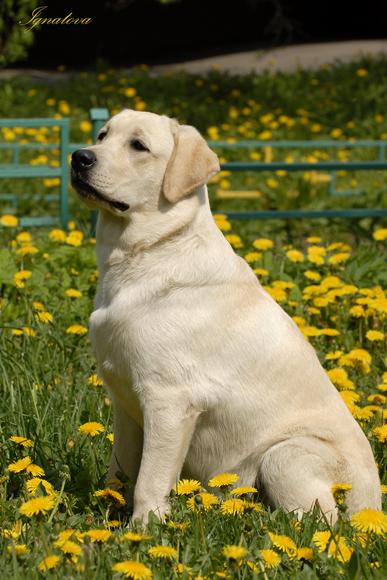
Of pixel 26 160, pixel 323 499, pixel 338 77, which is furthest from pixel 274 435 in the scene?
pixel 338 77

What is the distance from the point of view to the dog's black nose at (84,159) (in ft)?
8.95

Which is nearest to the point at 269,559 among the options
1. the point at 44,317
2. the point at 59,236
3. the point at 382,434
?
the point at 382,434

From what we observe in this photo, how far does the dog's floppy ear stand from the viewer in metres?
2.72

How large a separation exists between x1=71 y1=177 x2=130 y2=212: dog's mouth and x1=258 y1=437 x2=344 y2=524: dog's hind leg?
1.20 meters

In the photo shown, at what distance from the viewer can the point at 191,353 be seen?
8.61 feet

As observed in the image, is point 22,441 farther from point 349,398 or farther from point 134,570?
point 349,398

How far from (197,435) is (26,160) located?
7.48m

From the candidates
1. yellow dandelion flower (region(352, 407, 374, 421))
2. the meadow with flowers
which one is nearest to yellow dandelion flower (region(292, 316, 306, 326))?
the meadow with flowers

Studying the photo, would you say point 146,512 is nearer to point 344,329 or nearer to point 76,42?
point 344,329

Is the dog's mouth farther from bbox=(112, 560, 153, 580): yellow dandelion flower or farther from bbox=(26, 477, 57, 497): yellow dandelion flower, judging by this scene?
bbox=(112, 560, 153, 580): yellow dandelion flower

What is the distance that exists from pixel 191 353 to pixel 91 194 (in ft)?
2.63

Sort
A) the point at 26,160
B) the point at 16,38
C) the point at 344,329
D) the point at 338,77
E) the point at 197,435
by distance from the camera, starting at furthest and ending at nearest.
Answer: the point at 338,77 < the point at 16,38 < the point at 26,160 < the point at 344,329 < the point at 197,435

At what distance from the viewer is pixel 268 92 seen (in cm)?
1330

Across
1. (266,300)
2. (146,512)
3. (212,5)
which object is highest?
(212,5)
